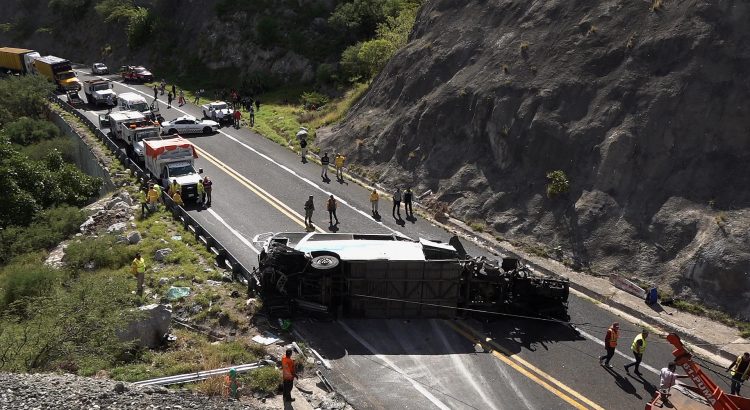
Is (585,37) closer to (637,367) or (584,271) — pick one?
(584,271)

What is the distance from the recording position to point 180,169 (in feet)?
108

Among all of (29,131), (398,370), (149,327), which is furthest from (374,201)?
(29,131)

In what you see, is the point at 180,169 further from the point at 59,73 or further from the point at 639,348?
the point at 59,73

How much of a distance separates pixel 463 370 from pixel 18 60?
62.9 meters

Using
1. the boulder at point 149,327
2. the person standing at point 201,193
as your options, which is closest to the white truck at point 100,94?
the person standing at point 201,193

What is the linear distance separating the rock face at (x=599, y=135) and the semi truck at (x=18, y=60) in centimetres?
4233

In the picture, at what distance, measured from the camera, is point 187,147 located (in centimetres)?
3359

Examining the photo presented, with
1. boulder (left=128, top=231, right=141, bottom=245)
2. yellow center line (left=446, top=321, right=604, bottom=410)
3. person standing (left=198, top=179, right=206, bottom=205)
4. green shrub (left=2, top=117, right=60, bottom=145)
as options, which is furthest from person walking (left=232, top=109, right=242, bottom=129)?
yellow center line (left=446, top=321, right=604, bottom=410)

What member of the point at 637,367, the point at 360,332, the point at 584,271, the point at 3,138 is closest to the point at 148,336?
the point at 360,332

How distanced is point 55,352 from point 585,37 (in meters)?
24.9

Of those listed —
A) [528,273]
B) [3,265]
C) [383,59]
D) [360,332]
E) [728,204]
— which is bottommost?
[3,265]

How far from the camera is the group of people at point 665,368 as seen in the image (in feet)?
52.7

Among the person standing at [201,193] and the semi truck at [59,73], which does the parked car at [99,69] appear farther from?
the person standing at [201,193]

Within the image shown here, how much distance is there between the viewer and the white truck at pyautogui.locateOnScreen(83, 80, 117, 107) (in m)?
53.2
